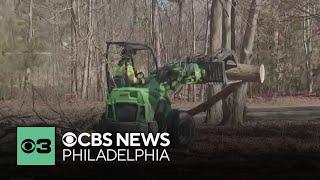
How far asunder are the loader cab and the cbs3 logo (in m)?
0.78

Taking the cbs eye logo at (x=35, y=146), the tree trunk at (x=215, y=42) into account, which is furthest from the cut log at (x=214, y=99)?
the cbs eye logo at (x=35, y=146)

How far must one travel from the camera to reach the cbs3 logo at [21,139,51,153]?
142 inches

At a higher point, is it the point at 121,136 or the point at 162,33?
the point at 162,33

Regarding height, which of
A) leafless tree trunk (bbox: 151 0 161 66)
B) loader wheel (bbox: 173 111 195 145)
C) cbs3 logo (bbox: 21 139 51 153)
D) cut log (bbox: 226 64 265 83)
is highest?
leafless tree trunk (bbox: 151 0 161 66)

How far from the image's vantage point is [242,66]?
3783 mm

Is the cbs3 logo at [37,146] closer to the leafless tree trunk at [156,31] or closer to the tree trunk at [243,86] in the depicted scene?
the leafless tree trunk at [156,31]

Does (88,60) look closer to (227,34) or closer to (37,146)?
(37,146)

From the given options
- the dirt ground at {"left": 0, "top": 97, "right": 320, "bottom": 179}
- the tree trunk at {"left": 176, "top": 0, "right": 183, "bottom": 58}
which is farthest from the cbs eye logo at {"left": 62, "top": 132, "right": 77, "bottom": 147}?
the tree trunk at {"left": 176, "top": 0, "right": 183, "bottom": 58}

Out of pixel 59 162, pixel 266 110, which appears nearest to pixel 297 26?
pixel 266 110

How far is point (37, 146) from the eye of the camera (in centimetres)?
362

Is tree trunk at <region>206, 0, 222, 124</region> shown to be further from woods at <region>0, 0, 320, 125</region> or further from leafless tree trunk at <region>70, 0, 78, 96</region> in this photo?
leafless tree trunk at <region>70, 0, 78, 96</region>

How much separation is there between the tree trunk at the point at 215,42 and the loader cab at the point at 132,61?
516mm

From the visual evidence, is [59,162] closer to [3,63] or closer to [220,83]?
[3,63]

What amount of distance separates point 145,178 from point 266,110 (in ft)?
3.94
